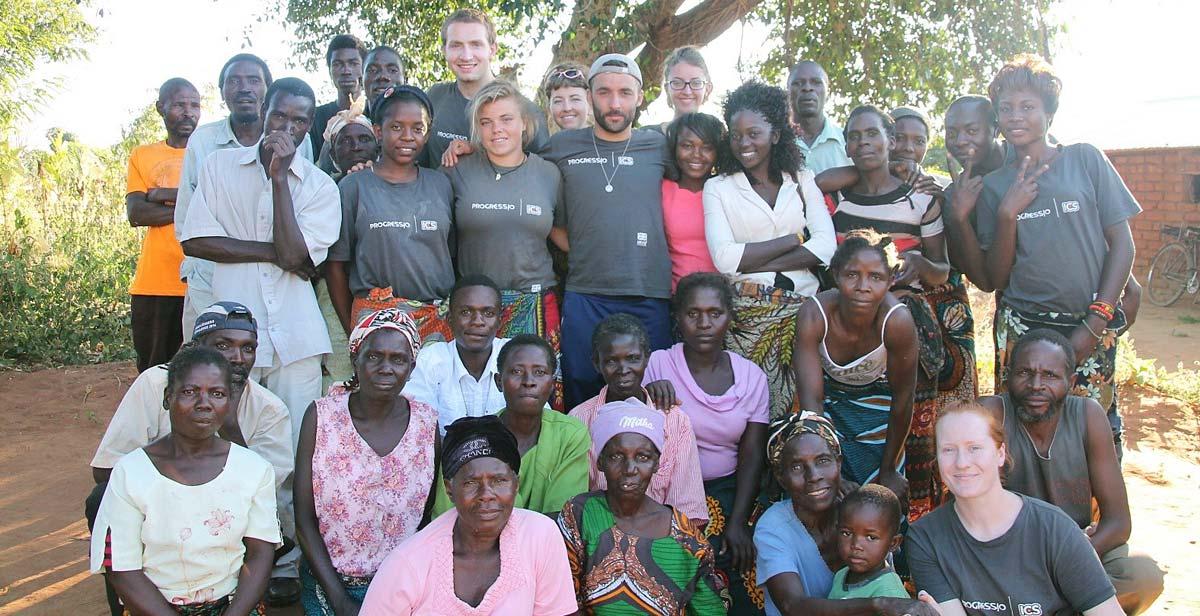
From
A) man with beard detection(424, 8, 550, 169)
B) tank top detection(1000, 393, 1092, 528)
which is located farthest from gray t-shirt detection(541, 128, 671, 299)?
tank top detection(1000, 393, 1092, 528)

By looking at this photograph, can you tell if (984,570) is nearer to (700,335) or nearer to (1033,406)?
(1033,406)

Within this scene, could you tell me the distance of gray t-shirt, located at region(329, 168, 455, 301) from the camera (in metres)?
4.05

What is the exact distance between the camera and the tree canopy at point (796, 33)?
750 cm

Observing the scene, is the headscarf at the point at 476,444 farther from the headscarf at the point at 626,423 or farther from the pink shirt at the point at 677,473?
the pink shirt at the point at 677,473

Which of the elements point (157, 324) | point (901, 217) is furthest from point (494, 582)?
point (157, 324)

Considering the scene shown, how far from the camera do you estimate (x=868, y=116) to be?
430cm

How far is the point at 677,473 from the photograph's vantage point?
363 cm

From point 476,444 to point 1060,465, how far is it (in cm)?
206

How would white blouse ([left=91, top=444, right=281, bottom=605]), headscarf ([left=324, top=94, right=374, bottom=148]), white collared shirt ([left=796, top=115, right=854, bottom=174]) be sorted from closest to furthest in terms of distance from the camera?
1. white blouse ([left=91, top=444, right=281, bottom=605])
2. headscarf ([left=324, top=94, right=374, bottom=148])
3. white collared shirt ([left=796, top=115, right=854, bottom=174])

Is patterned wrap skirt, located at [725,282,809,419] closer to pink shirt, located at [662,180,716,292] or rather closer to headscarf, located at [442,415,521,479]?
pink shirt, located at [662,180,716,292]

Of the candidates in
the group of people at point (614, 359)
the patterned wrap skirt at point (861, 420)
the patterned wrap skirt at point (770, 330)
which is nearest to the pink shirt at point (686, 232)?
the group of people at point (614, 359)

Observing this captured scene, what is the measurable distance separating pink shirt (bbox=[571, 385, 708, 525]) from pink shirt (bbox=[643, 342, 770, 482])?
143mm

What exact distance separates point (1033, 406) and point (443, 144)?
3.03 meters

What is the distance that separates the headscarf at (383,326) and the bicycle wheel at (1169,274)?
1268 centimetres
